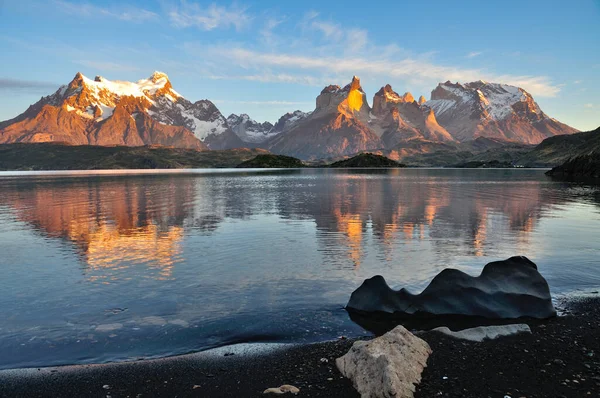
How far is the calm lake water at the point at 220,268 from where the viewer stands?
16.0m

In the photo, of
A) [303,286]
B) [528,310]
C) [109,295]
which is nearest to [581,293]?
[528,310]

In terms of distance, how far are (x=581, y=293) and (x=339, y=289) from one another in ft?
38.6

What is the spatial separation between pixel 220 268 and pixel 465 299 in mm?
14589

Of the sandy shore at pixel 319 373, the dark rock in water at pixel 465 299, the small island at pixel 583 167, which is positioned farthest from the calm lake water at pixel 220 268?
the small island at pixel 583 167

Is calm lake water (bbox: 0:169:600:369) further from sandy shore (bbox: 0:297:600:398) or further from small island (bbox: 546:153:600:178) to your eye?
small island (bbox: 546:153:600:178)

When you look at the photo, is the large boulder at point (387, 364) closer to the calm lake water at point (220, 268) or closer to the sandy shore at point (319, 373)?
the sandy shore at point (319, 373)

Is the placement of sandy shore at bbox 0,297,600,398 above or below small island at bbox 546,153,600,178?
below

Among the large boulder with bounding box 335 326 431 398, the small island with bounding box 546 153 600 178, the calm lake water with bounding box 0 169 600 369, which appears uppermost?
the small island with bounding box 546 153 600 178

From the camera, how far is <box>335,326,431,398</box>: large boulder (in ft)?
34.8

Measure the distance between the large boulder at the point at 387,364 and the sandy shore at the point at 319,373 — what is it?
0.29m

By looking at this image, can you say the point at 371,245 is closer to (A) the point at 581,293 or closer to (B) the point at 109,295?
(A) the point at 581,293

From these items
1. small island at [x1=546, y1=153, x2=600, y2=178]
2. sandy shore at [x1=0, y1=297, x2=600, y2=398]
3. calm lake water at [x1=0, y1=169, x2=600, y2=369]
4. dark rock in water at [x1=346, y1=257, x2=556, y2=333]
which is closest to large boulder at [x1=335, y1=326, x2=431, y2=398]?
sandy shore at [x1=0, y1=297, x2=600, y2=398]

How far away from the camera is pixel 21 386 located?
11.9m

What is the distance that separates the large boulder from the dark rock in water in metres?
4.14
